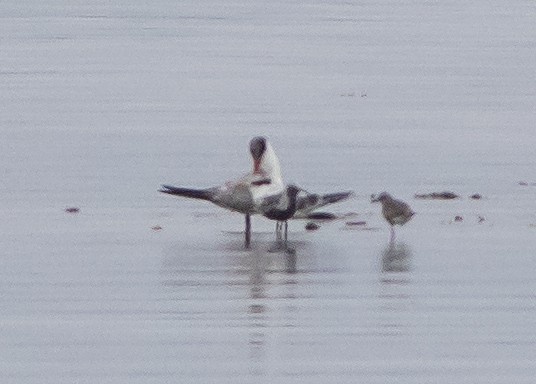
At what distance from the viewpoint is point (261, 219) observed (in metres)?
14.1

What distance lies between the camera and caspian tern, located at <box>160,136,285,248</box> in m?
13.2

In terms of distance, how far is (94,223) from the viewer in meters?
13.7

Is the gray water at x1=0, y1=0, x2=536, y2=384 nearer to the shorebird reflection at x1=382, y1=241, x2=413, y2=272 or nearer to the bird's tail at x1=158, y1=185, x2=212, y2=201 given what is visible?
the shorebird reflection at x1=382, y1=241, x2=413, y2=272

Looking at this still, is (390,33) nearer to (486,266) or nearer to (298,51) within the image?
(298,51)

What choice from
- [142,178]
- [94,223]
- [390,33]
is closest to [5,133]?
[142,178]

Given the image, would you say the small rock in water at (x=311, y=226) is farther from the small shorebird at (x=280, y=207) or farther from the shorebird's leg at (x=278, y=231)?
the small shorebird at (x=280, y=207)

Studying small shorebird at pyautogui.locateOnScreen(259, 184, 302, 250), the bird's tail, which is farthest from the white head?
small shorebird at pyautogui.locateOnScreen(259, 184, 302, 250)

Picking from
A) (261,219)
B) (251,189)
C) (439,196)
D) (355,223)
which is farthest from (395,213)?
(439,196)

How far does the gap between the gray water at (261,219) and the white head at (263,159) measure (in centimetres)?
36

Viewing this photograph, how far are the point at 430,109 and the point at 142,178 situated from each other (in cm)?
615

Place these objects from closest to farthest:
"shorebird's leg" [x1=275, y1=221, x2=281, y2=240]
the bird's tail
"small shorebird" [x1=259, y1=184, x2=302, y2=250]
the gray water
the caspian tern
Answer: the gray water
"small shorebird" [x1=259, y1=184, x2=302, y2=250]
the caspian tern
"shorebird's leg" [x1=275, y1=221, x2=281, y2=240]
the bird's tail

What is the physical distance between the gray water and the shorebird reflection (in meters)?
0.03

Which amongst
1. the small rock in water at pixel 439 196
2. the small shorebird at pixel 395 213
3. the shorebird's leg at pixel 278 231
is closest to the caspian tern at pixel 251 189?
the shorebird's leg at pixel 278 231

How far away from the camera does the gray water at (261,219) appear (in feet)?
32.3
